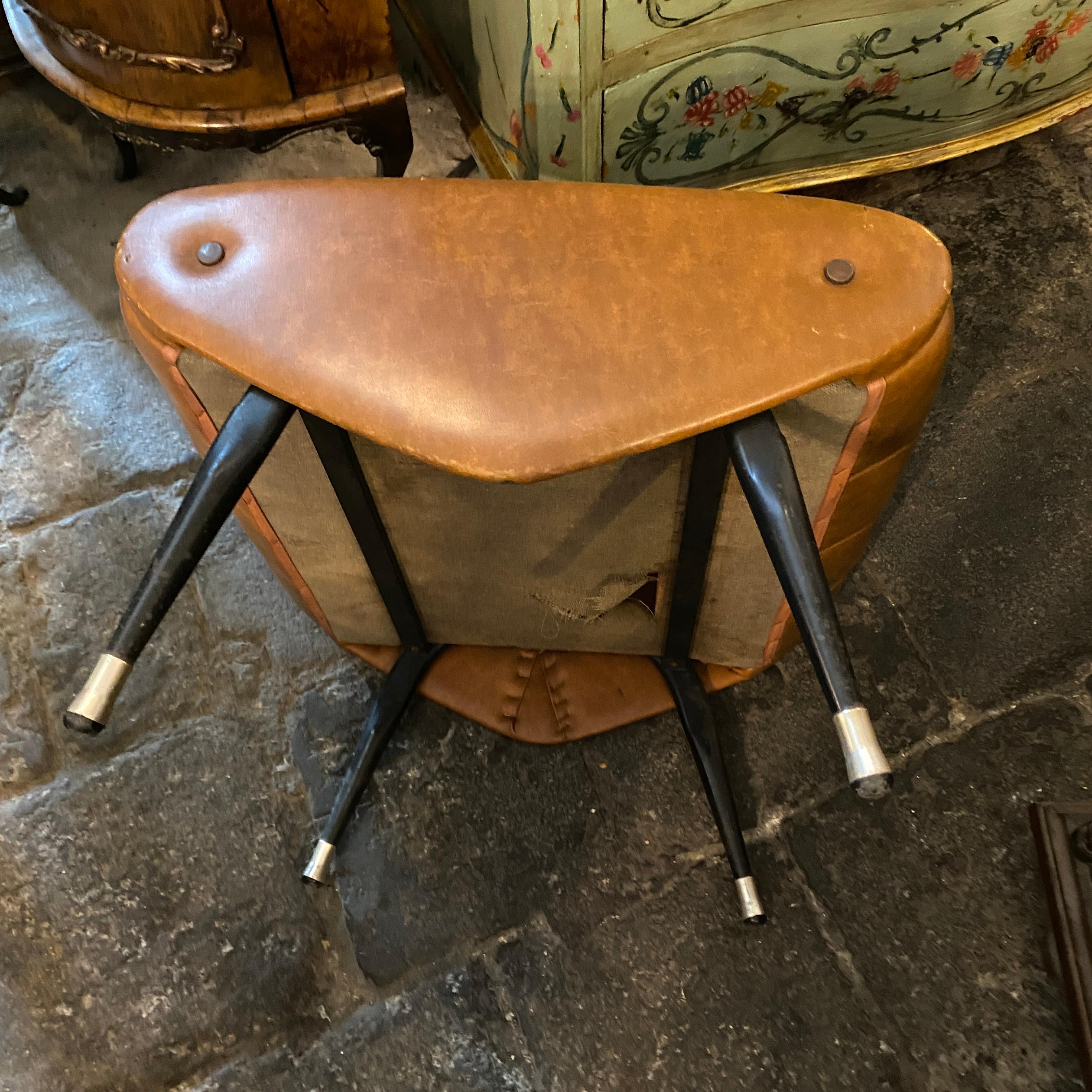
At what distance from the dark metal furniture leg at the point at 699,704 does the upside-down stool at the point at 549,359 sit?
0.09ft

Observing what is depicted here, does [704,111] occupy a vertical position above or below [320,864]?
above

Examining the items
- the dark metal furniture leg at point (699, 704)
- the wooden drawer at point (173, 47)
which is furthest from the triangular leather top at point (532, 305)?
the wooden drawer at point (173, 47)

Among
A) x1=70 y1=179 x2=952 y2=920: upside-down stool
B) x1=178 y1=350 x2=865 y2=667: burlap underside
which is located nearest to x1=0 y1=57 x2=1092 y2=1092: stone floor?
x1=178 y1=350 x2=865 y2=667: burlap underside

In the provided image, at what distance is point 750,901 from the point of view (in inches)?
44.1

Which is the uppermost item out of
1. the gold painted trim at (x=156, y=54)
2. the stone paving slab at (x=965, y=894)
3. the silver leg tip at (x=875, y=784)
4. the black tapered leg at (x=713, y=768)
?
the gold painted trim at (x=156, y=54)

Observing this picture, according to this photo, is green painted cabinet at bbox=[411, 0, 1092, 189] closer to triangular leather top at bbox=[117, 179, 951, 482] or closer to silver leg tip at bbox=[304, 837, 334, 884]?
triangular leather top at bbox=[117, 179, 951, 482]

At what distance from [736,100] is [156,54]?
82cm

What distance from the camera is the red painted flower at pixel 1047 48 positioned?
4.49ft

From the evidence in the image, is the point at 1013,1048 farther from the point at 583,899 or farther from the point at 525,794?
the point at 525,794

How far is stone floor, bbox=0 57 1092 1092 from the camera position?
111 centimetres

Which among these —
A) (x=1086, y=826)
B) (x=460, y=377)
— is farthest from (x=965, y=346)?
(x=460, y=377)

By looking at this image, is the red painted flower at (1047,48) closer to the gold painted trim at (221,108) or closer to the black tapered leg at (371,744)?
the gold painted trim at (221,108)

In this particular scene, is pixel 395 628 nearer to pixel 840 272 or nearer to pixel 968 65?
pixel 840 272

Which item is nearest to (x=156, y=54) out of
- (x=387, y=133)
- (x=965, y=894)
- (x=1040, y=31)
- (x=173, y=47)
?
(x=173, y=47)
